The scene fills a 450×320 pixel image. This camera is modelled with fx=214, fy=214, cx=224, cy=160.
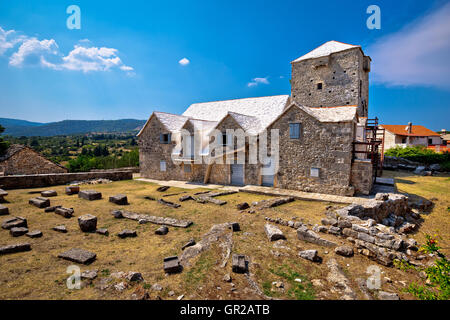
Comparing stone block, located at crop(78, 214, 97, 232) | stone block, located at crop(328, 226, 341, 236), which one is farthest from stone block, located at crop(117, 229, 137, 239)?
stone block, located at crop(328, 226, 341, 236)

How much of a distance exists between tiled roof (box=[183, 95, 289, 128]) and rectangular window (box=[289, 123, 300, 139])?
14.4ft

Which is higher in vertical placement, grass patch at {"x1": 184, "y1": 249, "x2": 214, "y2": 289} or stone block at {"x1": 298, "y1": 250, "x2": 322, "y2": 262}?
stone block at {"x1": 298, "y1": 250, "x2": 322, "y2": 262}

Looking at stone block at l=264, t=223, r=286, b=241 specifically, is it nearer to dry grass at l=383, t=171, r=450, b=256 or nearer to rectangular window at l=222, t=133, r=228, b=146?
dry grass at l=383, t=171, r=450, b=256

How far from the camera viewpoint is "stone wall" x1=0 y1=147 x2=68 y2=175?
22812mm

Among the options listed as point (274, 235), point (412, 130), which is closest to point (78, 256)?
point (274, 235)

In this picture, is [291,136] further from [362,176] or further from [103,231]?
[103,231]

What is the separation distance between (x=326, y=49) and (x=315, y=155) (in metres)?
18.1

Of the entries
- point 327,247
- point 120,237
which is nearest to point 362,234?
point 327,247

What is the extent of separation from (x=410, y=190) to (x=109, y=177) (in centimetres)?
3031

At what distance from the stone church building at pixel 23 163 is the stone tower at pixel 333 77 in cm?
3028

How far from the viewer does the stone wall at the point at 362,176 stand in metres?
15.4

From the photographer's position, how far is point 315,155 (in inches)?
664

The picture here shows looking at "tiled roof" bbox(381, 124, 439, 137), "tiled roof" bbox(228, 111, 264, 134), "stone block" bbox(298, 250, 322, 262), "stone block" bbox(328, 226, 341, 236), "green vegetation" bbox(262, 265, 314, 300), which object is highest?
"tiled roof" bbox(381, 124, 439, 137)

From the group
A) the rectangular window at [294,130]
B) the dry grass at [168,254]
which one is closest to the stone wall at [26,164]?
the dry grass at [168,254]
